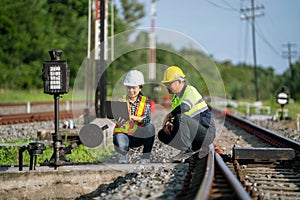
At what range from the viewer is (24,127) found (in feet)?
48.6

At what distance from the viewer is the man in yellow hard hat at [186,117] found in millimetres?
7270

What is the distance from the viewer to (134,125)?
7551 millimetres

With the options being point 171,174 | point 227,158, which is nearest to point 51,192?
point 171,174

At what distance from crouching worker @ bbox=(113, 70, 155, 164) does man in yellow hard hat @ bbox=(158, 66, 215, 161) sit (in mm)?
295

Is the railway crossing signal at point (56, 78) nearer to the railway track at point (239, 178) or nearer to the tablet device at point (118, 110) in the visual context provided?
the tablet device at point (118, 110)

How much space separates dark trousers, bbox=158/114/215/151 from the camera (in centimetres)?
725

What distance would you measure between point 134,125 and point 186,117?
0.81m

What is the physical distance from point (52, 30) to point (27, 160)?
40.9 m

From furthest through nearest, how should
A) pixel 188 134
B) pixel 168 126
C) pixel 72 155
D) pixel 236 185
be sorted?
pixel 72 155
pixel 168 126
pixel 188 134
pixel 236 185

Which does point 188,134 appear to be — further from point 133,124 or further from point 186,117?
point 133,124

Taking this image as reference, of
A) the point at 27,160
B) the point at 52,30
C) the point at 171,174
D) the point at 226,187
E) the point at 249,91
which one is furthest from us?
the point at 249,91

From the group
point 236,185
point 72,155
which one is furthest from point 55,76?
point 72,155

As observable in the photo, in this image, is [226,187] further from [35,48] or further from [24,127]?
[35,48]

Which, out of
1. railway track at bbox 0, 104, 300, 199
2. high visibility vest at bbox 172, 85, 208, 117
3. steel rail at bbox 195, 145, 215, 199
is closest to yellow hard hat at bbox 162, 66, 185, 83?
high visibility vest at bbox 172, 85, 208, 117
